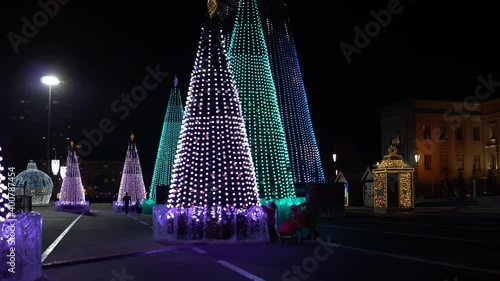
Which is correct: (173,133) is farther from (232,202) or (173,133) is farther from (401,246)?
(401,246)

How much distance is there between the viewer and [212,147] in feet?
52.9

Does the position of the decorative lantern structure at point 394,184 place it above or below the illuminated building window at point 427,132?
below

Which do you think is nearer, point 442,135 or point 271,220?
point 271,220

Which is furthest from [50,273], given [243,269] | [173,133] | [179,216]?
[173,133]

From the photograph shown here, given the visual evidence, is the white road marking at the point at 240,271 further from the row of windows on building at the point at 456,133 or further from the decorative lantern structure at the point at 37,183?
the row of windows on building at the point at 456,133

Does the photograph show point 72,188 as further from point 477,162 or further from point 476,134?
point 476,134

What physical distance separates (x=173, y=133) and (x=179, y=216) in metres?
18.6

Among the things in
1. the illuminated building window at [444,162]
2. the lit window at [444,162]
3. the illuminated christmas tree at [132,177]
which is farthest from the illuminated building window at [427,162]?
the illuminated christmas tree at [132,177]

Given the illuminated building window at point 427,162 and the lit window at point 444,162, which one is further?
the lit window at point 444,162

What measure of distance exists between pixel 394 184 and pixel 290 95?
25.9 ft

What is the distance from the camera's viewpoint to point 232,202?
51.8ft

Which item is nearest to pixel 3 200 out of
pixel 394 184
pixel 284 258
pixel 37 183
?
pixel 284 258

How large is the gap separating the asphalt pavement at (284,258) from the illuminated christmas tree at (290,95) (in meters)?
12.9

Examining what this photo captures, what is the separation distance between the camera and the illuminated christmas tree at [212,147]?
15.9m
